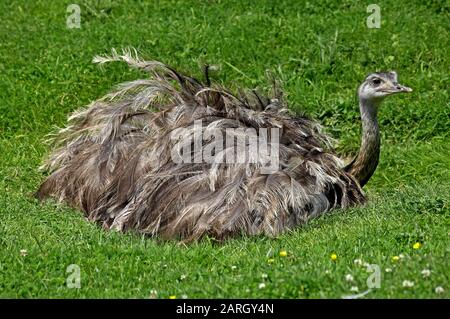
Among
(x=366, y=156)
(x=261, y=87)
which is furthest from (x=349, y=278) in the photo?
(x=261, y=87)

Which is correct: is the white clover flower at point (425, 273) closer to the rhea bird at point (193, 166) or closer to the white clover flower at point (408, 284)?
the white clover flower at point (408, 284)

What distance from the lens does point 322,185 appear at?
28.4 ft

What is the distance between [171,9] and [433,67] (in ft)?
9.77

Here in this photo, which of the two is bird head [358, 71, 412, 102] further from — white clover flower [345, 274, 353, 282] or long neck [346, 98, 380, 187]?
white clover flower [345, 274, 353, 282]

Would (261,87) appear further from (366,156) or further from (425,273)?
(425,273)

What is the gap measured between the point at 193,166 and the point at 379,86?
1.75m

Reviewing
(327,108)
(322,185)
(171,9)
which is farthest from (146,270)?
(171,9)

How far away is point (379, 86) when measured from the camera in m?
9.42

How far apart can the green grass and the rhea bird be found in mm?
180

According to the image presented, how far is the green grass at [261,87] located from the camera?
684 centimetres
